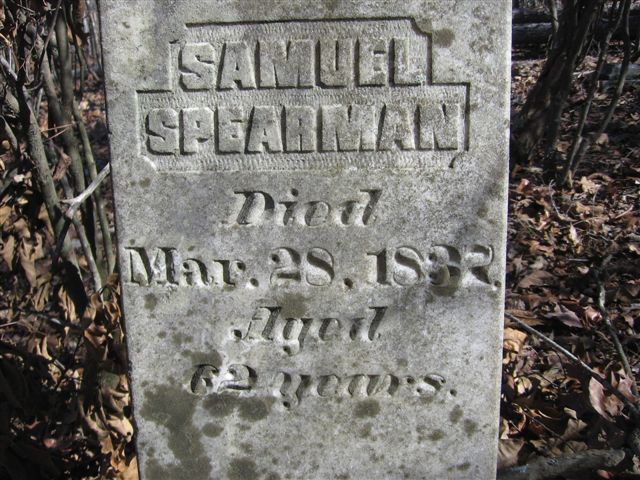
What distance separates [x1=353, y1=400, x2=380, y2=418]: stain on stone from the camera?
1.99 m

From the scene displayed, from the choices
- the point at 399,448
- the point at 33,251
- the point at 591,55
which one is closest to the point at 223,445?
the point at 399,448

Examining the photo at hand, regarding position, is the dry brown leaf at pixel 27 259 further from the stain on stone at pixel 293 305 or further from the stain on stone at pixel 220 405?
the stain on stone at pixel 293 305

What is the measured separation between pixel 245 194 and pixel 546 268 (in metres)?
2.27

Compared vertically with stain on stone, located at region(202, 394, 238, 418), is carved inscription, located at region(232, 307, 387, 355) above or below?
above

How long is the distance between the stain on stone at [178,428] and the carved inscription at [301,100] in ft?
2.24

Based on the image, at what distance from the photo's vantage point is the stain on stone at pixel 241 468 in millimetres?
2037

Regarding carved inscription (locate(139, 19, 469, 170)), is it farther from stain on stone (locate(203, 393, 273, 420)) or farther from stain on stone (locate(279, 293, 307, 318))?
stain on stone (locate(203, 393, 273, 420))

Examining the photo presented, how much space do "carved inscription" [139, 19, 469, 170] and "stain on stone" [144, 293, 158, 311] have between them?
37 centimetres

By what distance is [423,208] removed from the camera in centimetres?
184

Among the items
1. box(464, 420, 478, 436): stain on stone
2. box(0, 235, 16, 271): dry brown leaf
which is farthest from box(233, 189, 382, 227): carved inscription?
box(0, 235, 16, 271): dry brown leaf

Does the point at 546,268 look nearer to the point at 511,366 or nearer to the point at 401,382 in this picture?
the point at 511,366

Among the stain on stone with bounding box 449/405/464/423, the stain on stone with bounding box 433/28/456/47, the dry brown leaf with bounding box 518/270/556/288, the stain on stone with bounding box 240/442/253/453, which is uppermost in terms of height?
the stain on stone with bounding box 433/28/456/47

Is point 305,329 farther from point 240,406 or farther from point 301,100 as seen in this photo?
point 301,100

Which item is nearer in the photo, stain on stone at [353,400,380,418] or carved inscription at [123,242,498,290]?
carved inscription at [123,242,498,290]
